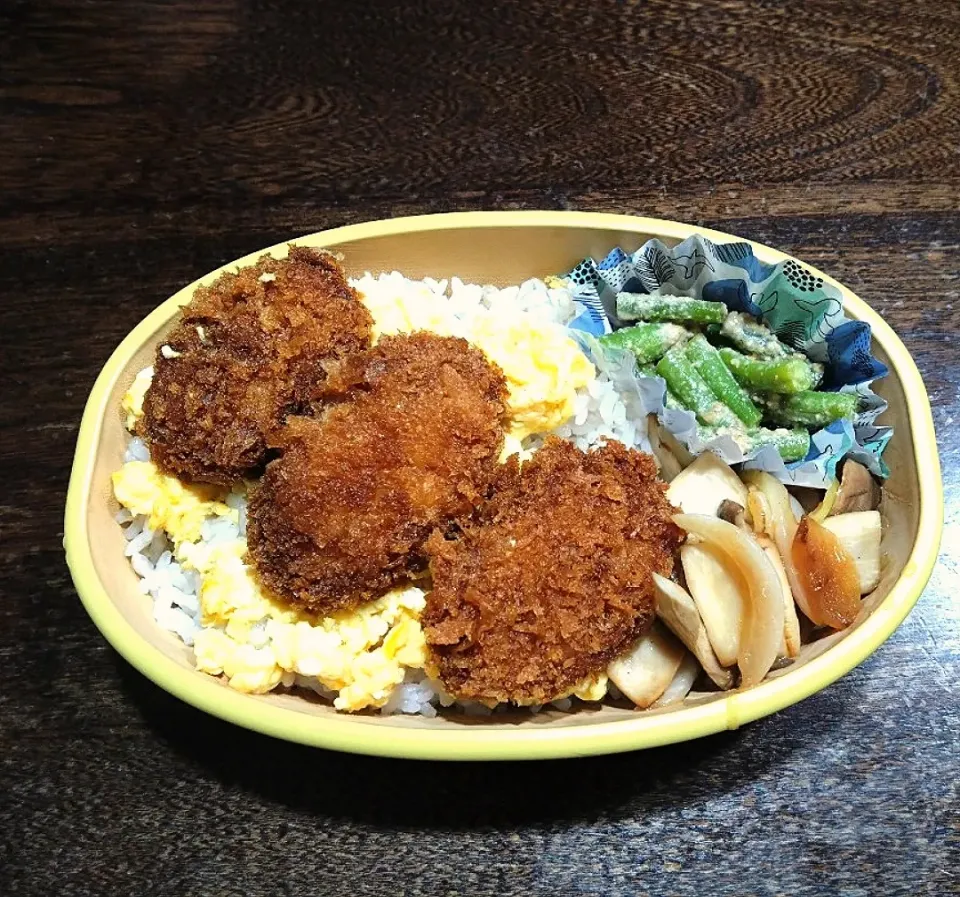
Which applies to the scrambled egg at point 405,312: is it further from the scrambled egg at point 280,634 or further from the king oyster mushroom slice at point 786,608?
the king oyster mushroom slice at point 786,608

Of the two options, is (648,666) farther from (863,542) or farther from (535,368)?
(535,368)

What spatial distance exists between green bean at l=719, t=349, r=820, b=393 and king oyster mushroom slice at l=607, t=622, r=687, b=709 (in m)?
0.69

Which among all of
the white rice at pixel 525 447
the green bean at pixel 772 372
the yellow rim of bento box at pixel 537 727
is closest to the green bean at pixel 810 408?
the green bean at pixel 772 372

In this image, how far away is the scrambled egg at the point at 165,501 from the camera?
1.92 metres

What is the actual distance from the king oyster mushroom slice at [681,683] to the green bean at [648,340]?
786 millimetres

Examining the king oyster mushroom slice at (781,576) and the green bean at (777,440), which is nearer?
the king oyster mushroom slice at (781,576)

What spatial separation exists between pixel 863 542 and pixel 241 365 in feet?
5.05

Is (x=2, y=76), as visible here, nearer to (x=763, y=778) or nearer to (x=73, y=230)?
(x=73, y=230)

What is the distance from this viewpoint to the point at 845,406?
6.39 ft

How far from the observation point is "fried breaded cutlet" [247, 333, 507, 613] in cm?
173

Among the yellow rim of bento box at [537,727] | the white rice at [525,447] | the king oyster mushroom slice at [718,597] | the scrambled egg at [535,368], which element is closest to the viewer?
the yellow rim of bento box at [537,727]

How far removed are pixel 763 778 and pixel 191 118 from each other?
271 cm

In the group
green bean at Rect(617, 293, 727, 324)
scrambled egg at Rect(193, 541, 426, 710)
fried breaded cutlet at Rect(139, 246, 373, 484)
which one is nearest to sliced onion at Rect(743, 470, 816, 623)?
green bean at Rect(617, 293, 727, 324)

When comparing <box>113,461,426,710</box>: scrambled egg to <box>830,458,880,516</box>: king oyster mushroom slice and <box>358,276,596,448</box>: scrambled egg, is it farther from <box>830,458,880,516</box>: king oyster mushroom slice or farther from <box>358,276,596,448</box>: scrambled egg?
<box>830,458,880,516</box>: king oyster mushroom slice
